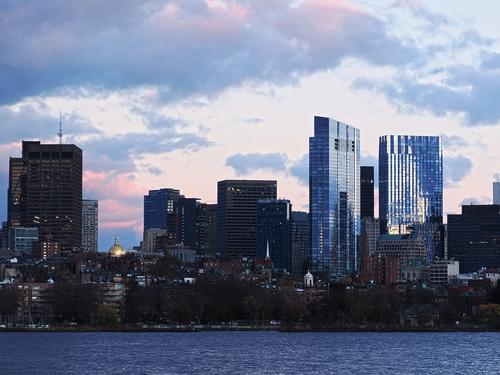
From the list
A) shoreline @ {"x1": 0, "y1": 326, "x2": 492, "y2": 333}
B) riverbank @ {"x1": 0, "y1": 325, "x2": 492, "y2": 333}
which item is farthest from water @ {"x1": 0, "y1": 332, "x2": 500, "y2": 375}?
riverbank @ {"x1": 0, "y1": 325, "x2": 492, "y2": 333}

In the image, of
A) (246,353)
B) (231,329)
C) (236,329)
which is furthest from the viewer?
(231,329)

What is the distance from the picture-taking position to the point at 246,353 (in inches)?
4656

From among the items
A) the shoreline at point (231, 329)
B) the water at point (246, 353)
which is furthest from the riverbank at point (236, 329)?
the water at point (246, 353)

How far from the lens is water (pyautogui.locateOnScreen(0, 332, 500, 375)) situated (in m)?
99.7

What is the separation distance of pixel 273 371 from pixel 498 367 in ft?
63.3

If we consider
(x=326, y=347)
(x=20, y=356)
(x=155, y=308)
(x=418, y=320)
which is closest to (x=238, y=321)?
(x=155, y=308)

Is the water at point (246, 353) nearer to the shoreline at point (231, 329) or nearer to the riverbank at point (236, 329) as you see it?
the shoreline at point (231, 329)

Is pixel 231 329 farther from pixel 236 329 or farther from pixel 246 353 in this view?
pixel 246 353

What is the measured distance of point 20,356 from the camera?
11281cm

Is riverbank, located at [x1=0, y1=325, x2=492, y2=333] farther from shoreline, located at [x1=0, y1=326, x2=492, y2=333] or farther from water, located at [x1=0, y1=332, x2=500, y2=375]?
water, located at [x1=0, y1=332, x2=500, y2=375]

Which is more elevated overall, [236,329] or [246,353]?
[236,329]

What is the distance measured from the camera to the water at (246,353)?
99.7 meters

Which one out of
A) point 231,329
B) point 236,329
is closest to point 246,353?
point 236,329

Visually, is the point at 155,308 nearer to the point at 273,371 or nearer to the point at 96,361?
the point at 96,361
